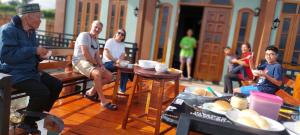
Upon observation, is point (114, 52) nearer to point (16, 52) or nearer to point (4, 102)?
point (16, 52)

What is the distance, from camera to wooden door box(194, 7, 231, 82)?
6130 mm

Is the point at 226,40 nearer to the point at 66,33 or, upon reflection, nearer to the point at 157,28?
the point at 157,28

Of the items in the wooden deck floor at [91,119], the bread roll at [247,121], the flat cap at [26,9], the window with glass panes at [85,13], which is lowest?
the wooden deck floor at [91,119]

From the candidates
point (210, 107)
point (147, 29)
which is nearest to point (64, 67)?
point (210, 107)

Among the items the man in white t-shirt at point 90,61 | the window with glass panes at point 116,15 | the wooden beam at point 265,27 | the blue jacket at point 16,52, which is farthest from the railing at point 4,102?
the window with glass panes at point 116,15

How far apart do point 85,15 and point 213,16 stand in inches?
137

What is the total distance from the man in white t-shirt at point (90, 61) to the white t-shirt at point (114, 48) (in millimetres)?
420

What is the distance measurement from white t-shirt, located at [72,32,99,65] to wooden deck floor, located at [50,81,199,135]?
0.58 metres

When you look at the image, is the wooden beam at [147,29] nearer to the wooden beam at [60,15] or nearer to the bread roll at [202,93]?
the wooden beam at [60,15]

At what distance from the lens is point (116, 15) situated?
6.88 m

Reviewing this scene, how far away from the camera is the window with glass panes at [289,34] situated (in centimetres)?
550

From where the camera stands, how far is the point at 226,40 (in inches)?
241

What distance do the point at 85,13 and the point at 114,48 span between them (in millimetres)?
3600

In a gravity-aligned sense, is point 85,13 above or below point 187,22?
below
